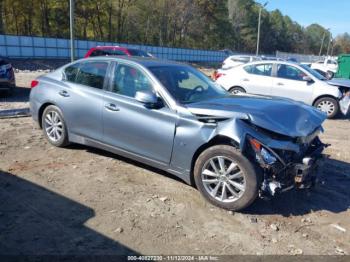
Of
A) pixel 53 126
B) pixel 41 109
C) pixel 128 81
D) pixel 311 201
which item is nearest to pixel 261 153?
pixel 311 201

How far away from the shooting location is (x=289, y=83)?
11039 millimetres

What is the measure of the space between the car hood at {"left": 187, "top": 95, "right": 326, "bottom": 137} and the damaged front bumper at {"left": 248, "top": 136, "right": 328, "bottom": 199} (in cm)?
26

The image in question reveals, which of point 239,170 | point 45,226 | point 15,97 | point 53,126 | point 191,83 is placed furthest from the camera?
point 15,97

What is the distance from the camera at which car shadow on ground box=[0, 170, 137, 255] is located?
3.58 metres

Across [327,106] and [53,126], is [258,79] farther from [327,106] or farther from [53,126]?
[53,126]

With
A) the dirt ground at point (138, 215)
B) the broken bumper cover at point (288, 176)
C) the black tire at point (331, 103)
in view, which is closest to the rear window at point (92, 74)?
the dirt ground at point (138, 215)

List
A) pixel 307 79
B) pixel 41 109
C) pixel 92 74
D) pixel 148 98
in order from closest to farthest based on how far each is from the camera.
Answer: pixel 148 98
pixel 92 74
pixel 41 109
pixel 307 79

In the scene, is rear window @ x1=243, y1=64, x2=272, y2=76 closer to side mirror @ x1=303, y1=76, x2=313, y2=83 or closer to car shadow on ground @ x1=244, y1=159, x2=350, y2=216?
side mirror @ x1=303, y1=76, x2=313, y2=83

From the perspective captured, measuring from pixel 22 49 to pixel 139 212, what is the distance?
28.8 meters

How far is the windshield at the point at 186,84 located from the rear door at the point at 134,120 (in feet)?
0.77

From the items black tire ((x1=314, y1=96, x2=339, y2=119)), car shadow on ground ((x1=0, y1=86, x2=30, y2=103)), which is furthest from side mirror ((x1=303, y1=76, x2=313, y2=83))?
car shadow on ground ((x1=0, y1=86, x2=30, y2=103))

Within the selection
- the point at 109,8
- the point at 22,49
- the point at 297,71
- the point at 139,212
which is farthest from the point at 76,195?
the point at 109,8

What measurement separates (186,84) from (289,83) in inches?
254

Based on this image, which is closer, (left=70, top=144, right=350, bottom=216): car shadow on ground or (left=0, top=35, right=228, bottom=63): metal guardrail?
(left=70, top=144, right=350, bottom=216): car shadow on ground
